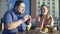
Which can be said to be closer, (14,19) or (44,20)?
(14,19)

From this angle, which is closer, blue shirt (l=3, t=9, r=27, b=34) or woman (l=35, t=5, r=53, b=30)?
blue shirt (l=3, t=9, r=27, b=34)

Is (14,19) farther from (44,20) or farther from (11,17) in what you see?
(44,20)

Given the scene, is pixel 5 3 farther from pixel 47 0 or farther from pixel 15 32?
pixel 15 32

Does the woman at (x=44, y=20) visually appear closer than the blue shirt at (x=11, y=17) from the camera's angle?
No

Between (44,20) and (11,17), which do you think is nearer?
(11,17)

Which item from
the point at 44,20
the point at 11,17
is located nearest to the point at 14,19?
the point at 11,17

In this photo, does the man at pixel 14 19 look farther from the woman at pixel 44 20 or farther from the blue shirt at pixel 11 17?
the woman at pixel 44 20

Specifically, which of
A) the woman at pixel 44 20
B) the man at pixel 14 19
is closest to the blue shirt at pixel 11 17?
the man at pixel 14 19

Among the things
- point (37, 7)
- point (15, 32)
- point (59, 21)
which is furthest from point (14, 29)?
point (37, 7)

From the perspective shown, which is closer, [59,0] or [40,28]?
[40,28]

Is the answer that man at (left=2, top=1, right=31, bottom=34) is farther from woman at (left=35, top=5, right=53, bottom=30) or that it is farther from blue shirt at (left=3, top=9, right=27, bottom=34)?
woman at (left=35, top=5, right=53, bottom=30)

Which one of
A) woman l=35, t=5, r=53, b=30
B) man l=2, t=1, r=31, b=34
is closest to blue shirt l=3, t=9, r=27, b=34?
man l=2, t=1, r=31, b=34

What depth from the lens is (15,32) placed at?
142cm

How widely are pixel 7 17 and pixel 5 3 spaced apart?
7164 mm
